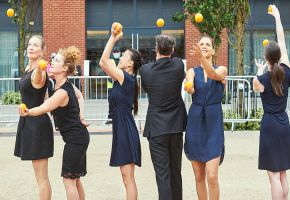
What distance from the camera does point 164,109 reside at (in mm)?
5992

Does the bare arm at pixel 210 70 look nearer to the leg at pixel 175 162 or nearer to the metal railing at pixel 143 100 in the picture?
the leg at pixel 175 162

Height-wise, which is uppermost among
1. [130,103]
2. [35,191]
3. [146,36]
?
[146,36]

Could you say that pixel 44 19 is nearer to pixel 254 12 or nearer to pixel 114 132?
pixel 254 12

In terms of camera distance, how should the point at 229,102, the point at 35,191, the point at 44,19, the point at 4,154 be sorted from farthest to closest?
the point at 44,19
the point at 229,102
the point at 4,154
the point at 35,191

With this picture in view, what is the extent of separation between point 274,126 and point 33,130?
2.44 m

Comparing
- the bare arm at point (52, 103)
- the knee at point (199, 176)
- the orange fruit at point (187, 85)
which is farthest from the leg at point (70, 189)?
the orange fruit at point (187, 85)

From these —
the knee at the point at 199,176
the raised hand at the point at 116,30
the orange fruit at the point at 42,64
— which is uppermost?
the raised hand at the point at 116,30

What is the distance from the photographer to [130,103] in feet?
20.5

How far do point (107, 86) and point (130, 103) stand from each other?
7761mm

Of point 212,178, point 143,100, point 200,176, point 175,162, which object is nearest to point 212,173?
point 212,178

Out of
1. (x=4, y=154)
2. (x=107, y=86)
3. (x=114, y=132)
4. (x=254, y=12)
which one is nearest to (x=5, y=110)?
(x=107, y=86)

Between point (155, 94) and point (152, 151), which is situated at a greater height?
point (155, 94)

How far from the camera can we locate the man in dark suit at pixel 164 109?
5.96 m

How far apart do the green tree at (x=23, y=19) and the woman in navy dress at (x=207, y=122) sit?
1506 centimetres
